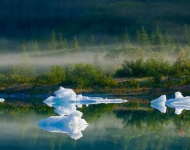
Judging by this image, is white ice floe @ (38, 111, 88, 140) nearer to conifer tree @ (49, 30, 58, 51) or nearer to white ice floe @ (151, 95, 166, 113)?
white ice floe @ (151, 95, 166, 113)

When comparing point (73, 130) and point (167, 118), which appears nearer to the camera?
point (73, 130)

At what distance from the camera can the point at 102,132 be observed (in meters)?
19.6

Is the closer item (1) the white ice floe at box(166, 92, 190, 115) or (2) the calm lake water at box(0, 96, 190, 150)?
(2) the calm lake water at box(0, 96, 190, 150)

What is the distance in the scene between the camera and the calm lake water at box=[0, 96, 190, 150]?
16.5 metres

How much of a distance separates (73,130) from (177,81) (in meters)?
28.3

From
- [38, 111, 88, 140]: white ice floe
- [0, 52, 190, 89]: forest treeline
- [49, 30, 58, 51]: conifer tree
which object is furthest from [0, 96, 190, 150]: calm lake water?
[49, 30, 58, 51]: conifer tree

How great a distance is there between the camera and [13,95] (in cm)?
4978

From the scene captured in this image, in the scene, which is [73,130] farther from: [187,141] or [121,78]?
[121,78]

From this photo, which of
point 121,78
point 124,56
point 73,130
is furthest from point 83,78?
point 73,130

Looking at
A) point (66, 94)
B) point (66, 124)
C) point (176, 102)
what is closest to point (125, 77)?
point (66, 94)

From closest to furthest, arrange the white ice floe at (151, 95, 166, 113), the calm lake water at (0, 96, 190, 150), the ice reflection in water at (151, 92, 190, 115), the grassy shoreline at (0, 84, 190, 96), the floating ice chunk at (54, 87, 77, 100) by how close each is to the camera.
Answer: the calm lake water at (0, 96, 190, 150), the ice reflection in water at (151, 92, 190, 115), the white ice floe at (151, 95, 166, 113), the floating ice chunk at (54, 87, 77, 100), the grassy shoreline at (0, 84, 190, 96)

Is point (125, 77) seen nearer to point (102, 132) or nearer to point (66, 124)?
point (66, 124)

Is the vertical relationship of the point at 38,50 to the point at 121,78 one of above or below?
above

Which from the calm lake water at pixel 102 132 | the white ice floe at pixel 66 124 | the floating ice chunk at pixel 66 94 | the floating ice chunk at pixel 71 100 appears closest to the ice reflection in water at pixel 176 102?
the floating ice chunk at pixel 71 100
